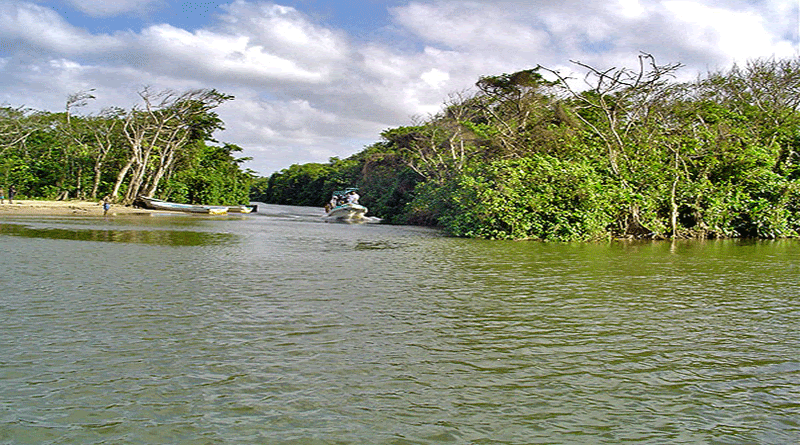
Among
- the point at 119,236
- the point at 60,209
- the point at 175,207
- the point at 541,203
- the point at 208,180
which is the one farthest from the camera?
the point at 208,180

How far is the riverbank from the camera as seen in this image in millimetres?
33884

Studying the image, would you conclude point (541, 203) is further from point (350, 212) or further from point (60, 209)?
point (60, 209)

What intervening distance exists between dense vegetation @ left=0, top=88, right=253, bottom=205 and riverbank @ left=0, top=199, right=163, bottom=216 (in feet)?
15.8

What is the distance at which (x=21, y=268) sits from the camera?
38.4 feet

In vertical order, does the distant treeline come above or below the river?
above

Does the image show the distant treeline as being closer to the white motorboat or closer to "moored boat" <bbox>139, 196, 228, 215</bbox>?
the white motorboat

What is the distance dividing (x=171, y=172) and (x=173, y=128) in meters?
7.39

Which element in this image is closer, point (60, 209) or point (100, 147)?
point (60, 209)

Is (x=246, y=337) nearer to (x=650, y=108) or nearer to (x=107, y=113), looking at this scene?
(x=650, y=108)

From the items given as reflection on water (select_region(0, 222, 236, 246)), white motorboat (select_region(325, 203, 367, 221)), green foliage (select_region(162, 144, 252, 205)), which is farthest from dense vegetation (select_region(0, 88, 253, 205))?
reflection on water (select_region(0, 222, 236, 246))

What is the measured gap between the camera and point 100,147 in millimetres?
44844

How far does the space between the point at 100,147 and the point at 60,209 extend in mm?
10429

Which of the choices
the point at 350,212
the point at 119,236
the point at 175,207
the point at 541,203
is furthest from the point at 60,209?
the point at 541,203

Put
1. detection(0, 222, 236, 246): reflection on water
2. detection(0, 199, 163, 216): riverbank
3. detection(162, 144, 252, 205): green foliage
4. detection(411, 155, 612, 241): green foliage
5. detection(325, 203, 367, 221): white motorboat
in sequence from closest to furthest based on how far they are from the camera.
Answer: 1. detection(0, 222, 236, 246): reflection on water
2. detection(411, 155, 612, 241): green foliage
3. detection(0, 199, 163, 216): riverbank
4. detection(325, 203, 367, 221): white motorboat
5. detection(162, 144, 252, 205): green foliage
